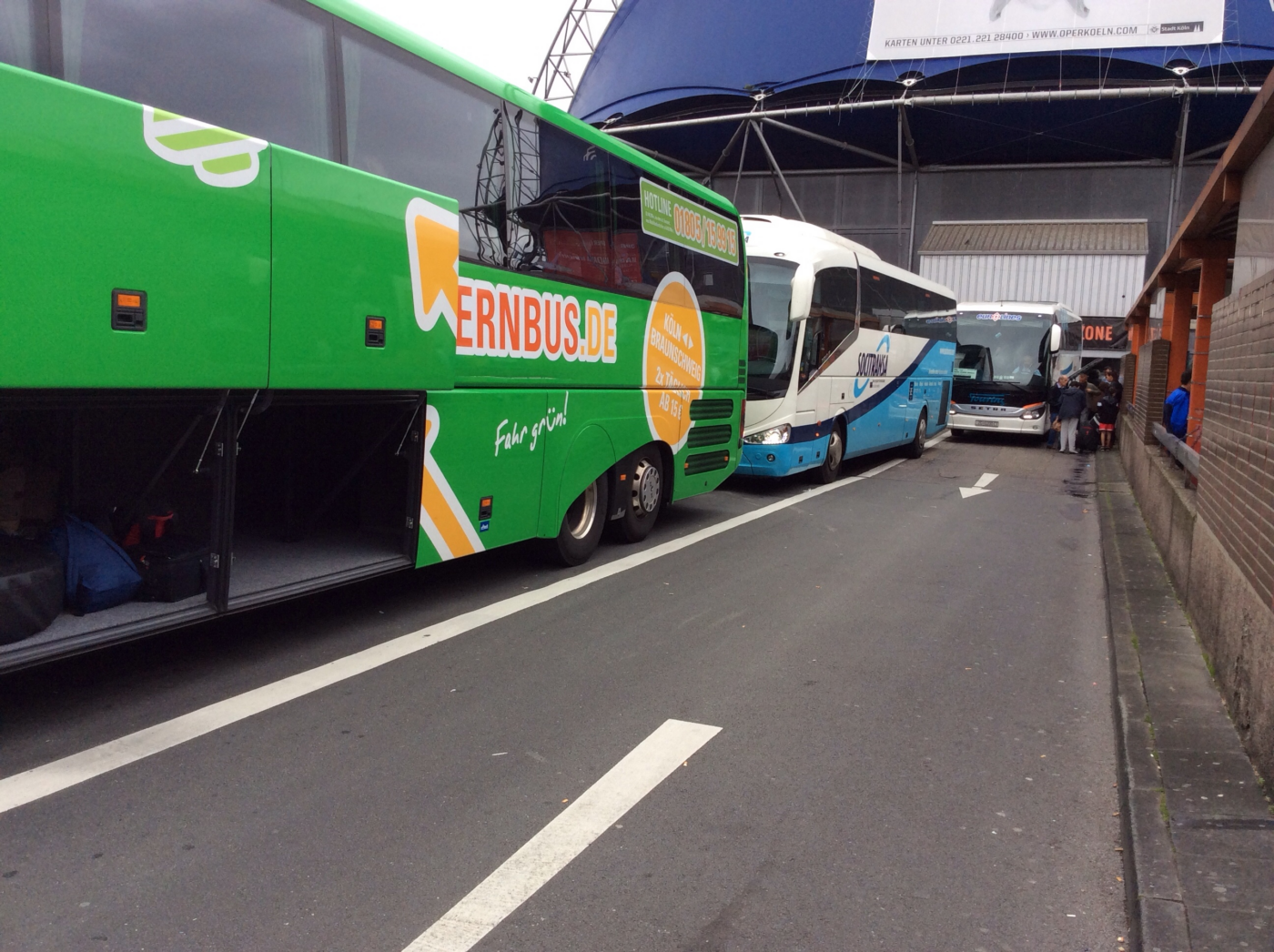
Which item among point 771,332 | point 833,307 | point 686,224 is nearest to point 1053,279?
point 833,307

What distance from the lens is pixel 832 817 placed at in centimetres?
392

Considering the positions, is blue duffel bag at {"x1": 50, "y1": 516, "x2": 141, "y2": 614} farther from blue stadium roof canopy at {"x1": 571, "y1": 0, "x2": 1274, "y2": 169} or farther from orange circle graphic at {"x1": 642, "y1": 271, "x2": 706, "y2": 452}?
blue stadium roof canopy at {"x1": 571, "y1": 0, "x2": 1274, "y2": 169}

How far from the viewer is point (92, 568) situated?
4.74m

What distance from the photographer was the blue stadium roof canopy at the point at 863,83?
95.8 ft

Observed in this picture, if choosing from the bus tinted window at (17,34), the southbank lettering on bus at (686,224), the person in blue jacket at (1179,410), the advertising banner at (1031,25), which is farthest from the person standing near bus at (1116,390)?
the bus tinted window at (17,34)

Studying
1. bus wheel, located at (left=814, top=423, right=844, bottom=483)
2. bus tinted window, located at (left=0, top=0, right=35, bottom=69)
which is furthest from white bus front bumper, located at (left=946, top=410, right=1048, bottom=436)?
bus tinted window, located at (left=0, top=0, right=35, bottom=69)

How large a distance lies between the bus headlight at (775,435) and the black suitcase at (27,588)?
32.0ft

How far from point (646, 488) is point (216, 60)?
18.1 ft

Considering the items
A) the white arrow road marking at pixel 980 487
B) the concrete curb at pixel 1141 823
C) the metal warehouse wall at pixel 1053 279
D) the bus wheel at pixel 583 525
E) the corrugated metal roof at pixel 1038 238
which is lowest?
the concrete curb at pixel 1141 823

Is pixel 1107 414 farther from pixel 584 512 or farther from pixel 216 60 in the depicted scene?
pixel 216 60

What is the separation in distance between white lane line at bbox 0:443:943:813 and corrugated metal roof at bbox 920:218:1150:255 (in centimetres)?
2992

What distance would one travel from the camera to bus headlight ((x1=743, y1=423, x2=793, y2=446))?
13328 mm

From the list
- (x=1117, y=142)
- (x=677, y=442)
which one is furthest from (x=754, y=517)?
(x=1117, y=142)

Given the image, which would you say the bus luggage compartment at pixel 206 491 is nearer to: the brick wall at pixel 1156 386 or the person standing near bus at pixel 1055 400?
the brick wall at pixel 1156 386
